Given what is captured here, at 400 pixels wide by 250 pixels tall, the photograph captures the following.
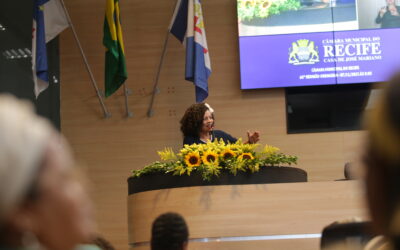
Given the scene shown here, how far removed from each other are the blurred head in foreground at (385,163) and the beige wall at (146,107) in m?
7.10

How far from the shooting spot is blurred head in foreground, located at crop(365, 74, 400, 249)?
0.74 meters

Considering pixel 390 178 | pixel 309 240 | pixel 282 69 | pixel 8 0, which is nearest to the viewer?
pixel 390 178

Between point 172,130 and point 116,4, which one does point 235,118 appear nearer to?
point 172,130

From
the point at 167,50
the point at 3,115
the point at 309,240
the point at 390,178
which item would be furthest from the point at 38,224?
the point at 167,50

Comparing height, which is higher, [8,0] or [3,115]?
[8,0]

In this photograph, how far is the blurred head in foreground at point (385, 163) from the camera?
737mm

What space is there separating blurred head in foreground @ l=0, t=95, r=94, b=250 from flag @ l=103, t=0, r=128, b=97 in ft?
22.2

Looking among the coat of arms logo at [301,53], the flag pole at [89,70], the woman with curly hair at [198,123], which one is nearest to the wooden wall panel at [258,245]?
the woman with curly hair at [198,123]

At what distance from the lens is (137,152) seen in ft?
26.5

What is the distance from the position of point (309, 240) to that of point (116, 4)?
3.96m

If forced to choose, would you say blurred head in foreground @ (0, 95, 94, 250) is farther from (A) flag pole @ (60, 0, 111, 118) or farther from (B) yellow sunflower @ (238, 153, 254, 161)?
(A) flag pole @ (60, 0, 111, 118)

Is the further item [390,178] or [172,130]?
[172,130]

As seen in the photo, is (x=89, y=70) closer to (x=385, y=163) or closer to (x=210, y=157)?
(x=210, y=157)

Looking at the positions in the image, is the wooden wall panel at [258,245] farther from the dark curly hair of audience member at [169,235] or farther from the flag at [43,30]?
the flag at [43,30]
